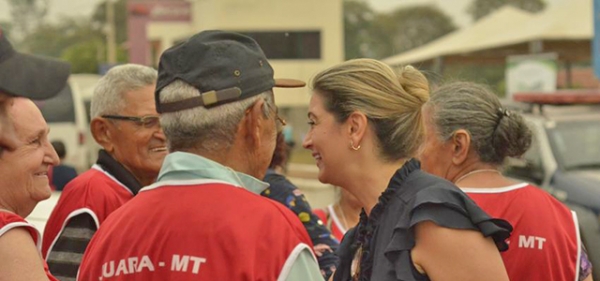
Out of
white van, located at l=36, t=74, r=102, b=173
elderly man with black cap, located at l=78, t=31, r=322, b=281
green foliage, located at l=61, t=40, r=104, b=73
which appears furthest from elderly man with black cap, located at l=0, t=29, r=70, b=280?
green foliage, located at l=61, t=40, r=104, b=73

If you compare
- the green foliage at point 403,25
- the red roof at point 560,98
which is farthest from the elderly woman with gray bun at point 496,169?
the green foliage at point 403,25

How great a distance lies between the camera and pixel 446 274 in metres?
2.86

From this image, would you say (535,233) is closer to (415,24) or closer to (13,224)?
(13,224)

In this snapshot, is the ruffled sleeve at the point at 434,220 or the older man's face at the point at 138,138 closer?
the ruffled sleeve at the point at 434,220

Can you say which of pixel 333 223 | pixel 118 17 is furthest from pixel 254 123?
pixel 118 17

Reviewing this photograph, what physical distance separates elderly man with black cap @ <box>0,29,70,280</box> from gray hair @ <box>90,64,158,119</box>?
1.08m

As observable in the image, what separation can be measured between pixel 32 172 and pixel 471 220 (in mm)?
1364

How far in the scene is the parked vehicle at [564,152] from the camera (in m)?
10.7

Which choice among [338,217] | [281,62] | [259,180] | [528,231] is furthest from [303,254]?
[281,62]

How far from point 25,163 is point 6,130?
0.16 metres

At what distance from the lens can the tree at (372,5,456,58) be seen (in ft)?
303

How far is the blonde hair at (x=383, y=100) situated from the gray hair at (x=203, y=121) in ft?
1.25

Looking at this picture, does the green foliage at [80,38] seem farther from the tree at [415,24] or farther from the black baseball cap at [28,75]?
the black baseball cap at [28,75]

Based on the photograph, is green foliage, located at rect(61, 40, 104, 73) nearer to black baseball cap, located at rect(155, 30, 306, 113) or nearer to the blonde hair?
the blonde hair
